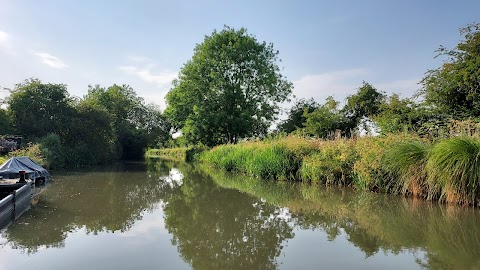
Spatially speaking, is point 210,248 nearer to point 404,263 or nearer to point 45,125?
point 404,263

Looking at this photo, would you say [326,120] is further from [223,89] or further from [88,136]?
[88,136]

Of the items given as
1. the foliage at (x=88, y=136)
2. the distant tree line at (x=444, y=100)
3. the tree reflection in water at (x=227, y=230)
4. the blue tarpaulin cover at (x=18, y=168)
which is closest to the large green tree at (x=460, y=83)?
the distant tree line at (x=444, y=100)

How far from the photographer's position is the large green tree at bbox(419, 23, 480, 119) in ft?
46.4

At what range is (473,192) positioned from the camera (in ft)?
27.8

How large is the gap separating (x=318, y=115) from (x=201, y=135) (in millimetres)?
10593

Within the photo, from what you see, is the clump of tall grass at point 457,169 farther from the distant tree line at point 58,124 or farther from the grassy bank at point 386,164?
the distant tree line at point 58,124

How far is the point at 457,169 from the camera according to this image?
8.37m

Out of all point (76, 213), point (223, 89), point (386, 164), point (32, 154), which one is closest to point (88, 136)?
point (32, 154)

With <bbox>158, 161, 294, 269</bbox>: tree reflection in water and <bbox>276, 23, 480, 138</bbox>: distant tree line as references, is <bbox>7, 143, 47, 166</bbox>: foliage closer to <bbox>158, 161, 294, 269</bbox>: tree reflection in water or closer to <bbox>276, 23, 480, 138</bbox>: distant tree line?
<bbox>158, 161, 294, 269</bbox>: tree reflection in water

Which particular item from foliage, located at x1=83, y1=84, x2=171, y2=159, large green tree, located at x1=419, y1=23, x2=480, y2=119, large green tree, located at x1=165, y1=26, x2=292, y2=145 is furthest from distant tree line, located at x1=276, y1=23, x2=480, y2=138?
foliage, located at x1=83, y1=84, x2=171, y2=159

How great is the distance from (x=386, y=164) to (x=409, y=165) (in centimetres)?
83

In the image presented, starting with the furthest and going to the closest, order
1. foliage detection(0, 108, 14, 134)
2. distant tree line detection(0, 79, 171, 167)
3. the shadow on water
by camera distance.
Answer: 1. distant tree line detection(0, 79, 171, 167)
2. foliage detection(0, 108, 14, 134)
3. the shadow on water

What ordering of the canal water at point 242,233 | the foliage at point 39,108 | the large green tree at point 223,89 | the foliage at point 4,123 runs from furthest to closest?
1. the large green tree at point 223,89
2. the foliage at point 39,108
3. the foliage at point 4,123
4. the canal water at point 242,233

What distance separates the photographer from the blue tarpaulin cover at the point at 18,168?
469 inches
